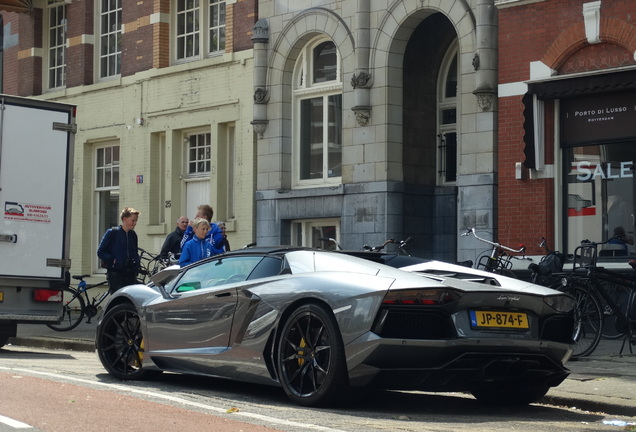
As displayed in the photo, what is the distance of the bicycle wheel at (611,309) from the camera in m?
13.5

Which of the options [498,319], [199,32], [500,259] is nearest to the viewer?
[498,319]

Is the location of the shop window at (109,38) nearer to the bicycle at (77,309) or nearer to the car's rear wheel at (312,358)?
the bicycle at (77,309)

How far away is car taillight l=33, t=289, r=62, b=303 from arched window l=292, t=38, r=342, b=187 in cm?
658

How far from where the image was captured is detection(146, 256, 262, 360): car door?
10.6 meters

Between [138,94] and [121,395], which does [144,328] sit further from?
[138,94]

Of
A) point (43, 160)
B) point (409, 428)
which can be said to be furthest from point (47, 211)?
point (409, 428)

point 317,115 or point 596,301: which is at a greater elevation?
point 317,115

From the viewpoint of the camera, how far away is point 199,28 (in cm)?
2462

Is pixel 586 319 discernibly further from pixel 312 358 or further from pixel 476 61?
pixel 476 61

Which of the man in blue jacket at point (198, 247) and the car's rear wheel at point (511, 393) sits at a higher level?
the man in blue jacket at point (198, 247)

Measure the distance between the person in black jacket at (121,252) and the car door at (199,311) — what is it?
18.7 ft

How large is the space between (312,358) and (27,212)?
24.4 ft

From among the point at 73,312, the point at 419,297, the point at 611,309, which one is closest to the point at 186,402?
the point at 419,297

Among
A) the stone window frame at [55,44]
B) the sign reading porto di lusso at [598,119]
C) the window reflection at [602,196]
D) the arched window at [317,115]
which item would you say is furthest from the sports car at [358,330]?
the stone window frame at [55,44]
